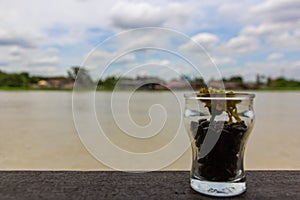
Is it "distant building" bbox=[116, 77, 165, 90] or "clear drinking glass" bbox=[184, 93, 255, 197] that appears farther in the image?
"distant building" bbox=[116, 77, 165, 90]

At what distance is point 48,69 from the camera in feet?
6.62

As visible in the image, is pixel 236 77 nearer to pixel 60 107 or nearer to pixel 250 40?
pixel 250 40

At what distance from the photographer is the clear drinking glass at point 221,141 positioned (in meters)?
0.48

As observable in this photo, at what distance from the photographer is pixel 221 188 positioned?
1.59ft

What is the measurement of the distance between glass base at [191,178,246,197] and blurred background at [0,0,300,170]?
90cm

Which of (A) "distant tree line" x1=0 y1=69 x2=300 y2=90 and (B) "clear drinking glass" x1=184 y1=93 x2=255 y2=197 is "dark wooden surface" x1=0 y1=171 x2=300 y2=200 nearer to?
(B) "clear drinking glass" x1=184 y1=93 x2=255 y2=197

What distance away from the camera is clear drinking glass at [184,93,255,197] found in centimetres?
48

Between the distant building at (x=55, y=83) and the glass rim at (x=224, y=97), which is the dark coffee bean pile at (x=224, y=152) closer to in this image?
the glass rim at (x=224, y=97)

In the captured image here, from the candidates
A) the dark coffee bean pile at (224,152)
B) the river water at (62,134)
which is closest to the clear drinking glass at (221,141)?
the dark coffee bean pile at (224,152)

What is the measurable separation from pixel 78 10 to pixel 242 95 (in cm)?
168

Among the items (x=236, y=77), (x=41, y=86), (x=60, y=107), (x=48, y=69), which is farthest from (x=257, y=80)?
(x=60, y=107)

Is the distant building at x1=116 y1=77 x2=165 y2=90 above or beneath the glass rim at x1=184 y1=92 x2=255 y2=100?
above

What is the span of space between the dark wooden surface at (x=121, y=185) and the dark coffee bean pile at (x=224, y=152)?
5cm

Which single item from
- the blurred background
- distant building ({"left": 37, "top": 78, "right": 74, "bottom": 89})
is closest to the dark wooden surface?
the blurred background
